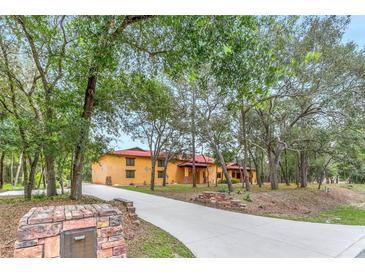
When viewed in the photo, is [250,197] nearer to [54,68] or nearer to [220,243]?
[220,243]

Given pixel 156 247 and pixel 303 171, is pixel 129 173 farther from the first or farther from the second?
pixel 156 247

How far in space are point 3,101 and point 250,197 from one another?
10.1 m

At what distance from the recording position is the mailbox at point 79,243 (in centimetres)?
246

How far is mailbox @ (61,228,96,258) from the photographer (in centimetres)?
246

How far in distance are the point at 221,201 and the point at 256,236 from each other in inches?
145

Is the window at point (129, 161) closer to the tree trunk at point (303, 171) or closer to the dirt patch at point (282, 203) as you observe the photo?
the dirt patch at point (282, 203)

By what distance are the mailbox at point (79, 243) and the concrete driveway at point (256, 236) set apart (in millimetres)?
2002

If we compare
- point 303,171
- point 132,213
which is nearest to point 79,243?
point 132,213

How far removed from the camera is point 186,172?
28312mm

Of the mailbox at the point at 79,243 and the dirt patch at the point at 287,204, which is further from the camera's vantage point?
the dirt patch at the point at 287,204

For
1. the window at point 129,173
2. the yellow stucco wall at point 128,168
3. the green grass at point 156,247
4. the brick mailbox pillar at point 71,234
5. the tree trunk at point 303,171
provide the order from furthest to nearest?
the window at point 129,173, the yellow stucco wall at point 128,168, the tree trunk at point 303,171, the green grass at point 156,247, the brick mailbox pillar at point 71,234

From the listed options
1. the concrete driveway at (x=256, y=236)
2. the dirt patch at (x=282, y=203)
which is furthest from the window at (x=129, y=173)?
the concrete driveway at (x=256, y=236)

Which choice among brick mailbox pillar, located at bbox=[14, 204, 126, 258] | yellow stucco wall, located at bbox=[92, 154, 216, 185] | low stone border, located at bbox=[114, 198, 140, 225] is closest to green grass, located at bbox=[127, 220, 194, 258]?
low stone border, located at bbox=[114, 198, 140, 225]

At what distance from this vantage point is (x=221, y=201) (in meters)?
8.50
